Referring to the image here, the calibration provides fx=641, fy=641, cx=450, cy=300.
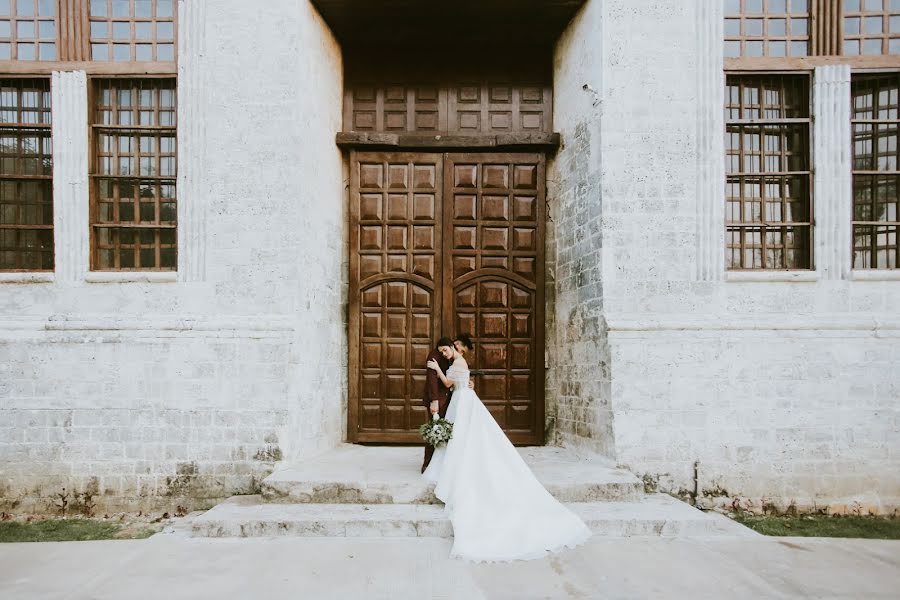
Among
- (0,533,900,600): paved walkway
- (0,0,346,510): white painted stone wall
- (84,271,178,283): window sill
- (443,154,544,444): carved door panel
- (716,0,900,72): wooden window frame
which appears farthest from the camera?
(443,154,544,444): carved door panel

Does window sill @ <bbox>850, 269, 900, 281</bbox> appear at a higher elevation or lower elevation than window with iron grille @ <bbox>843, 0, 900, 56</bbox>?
lower

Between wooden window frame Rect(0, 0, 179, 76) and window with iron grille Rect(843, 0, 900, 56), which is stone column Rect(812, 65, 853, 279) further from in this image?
wooden window frame Rect(0, 0, 179, 76)

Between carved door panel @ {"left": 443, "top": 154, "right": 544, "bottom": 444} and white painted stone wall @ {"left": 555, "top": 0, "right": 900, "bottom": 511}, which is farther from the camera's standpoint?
carved door panel @ {"left": 443, "top": 154, "right": 544, "bottom": 444}

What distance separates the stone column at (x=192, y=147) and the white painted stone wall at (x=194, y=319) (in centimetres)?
2

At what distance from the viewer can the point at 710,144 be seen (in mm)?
7957

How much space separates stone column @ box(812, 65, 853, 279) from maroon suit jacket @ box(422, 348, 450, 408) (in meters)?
4.86

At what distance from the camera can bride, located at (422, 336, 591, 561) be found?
5.75 m

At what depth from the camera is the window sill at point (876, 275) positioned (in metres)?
7.94

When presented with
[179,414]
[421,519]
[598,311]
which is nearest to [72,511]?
[179,414]

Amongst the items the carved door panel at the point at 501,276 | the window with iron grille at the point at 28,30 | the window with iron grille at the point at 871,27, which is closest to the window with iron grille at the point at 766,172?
the window with iron grille at the point at 871,27

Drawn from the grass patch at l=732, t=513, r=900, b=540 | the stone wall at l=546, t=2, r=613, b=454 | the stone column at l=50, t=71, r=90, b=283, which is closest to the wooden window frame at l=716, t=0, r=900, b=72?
the stone wall at l=546, t=2, r=613, b=454

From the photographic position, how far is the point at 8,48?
8273 millimetres

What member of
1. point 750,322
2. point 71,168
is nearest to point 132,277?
point 71,168

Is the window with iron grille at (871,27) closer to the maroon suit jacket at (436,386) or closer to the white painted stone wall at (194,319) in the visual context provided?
the maroon suit jacket at (436,386)
